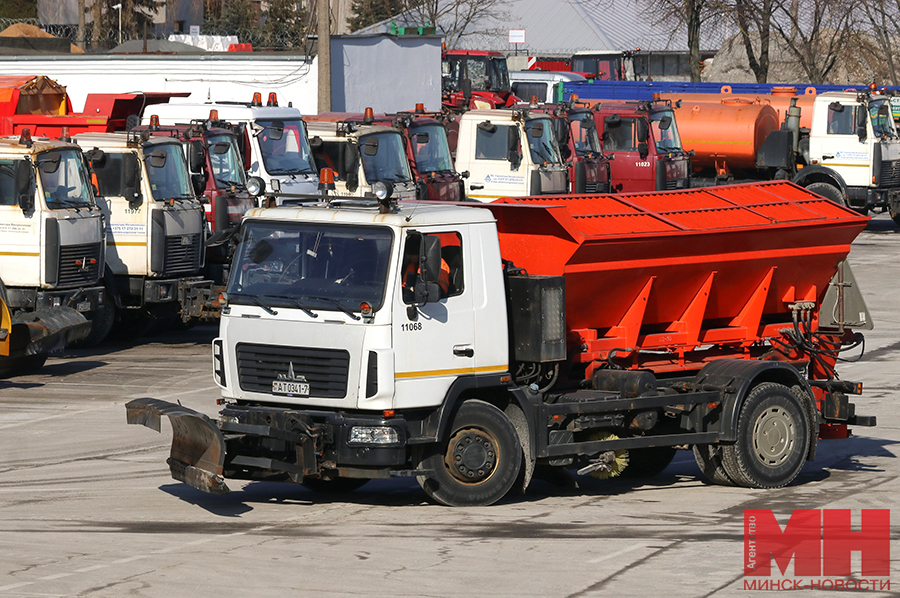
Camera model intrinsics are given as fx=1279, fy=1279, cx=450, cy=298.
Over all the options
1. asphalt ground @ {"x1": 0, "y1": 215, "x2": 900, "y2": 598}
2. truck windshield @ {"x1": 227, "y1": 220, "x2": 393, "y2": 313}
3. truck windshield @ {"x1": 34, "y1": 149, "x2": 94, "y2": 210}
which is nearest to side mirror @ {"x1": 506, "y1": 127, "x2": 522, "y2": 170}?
truck windshield @ {"x1": 34, "y1": 149, "x2": 94, "y2": 210}

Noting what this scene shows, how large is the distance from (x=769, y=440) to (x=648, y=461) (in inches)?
48.2

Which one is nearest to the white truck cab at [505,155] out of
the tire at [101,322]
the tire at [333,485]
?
the tire at [101,322]

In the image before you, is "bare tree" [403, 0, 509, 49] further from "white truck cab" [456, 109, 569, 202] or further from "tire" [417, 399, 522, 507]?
"tire" [417, 399, 522, 507]

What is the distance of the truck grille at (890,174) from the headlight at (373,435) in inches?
928

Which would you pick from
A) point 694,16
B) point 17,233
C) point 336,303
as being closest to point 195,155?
point 17,233

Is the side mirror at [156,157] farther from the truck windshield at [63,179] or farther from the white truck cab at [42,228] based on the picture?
the white truck cab at [42,228]

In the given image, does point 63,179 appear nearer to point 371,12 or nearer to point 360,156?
point 360,156

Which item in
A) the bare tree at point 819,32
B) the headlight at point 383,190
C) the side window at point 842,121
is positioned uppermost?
the bare tree at point 819,32

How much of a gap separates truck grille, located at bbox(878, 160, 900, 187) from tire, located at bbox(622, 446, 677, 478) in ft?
67.4

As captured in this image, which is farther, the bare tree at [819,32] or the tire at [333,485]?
the bare tree at [819,32]

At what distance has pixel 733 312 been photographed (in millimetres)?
11664

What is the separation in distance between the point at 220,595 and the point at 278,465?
200 centimetres

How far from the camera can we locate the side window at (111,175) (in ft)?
60.6

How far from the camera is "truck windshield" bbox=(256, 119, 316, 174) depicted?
20.9m
